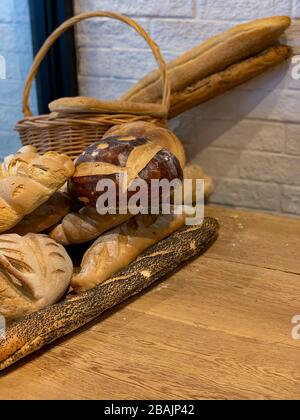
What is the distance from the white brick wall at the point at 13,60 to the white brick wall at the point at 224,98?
161 mm

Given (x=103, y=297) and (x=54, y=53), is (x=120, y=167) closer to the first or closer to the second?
(x=103, y=297)

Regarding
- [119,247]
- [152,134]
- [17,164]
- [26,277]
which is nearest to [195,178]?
[152,134]

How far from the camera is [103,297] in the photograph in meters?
0.96

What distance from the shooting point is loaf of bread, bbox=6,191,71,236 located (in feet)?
3.43

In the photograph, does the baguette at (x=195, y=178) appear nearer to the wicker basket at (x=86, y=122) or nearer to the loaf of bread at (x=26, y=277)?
the wicker basket at (x=86, y=122)

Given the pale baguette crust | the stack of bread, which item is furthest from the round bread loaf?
the pale baguette crust

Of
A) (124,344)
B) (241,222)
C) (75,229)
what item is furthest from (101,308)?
(241,222)

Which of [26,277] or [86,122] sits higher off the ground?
[86,122]

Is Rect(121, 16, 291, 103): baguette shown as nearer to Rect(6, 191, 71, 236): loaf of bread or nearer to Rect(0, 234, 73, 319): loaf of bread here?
Rect(6, 191, 71, 236): loaf of bread

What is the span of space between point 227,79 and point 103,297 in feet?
2.29

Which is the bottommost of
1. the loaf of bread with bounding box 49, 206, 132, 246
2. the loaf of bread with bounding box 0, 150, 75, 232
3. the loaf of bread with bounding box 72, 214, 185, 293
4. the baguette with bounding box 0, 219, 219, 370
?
the baguette with bounding box 0, 219, 219, 370

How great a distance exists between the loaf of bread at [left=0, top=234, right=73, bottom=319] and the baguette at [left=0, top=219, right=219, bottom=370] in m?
0.03

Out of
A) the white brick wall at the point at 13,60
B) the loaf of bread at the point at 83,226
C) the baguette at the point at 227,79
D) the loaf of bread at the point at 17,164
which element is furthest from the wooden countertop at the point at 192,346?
the white brick wall at the point at 13,60

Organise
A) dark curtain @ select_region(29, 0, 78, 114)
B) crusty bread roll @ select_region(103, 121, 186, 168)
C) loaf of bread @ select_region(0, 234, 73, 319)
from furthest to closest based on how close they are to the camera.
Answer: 1. dark curtain @ select_region(29, 0, 78, 114)
2. crusty bread roll @ select_region(103, 121, 186, 168)
3. loaf of bread @ select_region(0, 234, 73, 319)
